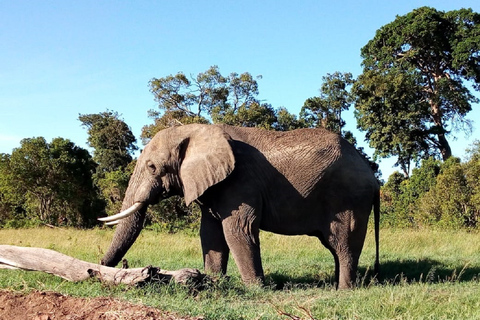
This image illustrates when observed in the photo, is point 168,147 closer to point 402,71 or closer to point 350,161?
point 350,161

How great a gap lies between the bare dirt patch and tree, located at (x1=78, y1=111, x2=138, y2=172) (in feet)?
98.3

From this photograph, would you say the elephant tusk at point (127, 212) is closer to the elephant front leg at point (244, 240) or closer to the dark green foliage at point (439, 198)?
the elephant front leg at point (244, 240)

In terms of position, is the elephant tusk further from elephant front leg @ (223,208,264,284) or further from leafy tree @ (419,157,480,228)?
leafy tree @ (419,157,480,228)

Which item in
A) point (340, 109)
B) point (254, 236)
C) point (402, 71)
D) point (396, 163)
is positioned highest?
point (402, 71)

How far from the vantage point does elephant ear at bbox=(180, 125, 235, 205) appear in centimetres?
805

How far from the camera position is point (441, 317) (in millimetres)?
5648

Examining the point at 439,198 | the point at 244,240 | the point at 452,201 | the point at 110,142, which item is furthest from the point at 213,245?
the point at 110,142

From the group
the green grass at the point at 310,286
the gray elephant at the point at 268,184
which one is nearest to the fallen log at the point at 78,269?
the green grass at the point at 310,286

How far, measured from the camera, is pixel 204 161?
823 centimetres

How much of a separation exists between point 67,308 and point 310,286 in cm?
457

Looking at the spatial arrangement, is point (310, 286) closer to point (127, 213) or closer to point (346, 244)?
point (346, 244)

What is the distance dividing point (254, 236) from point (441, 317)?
315 centimetres

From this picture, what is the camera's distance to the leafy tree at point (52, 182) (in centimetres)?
2920

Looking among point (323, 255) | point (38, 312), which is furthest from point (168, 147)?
point (323, 255)
